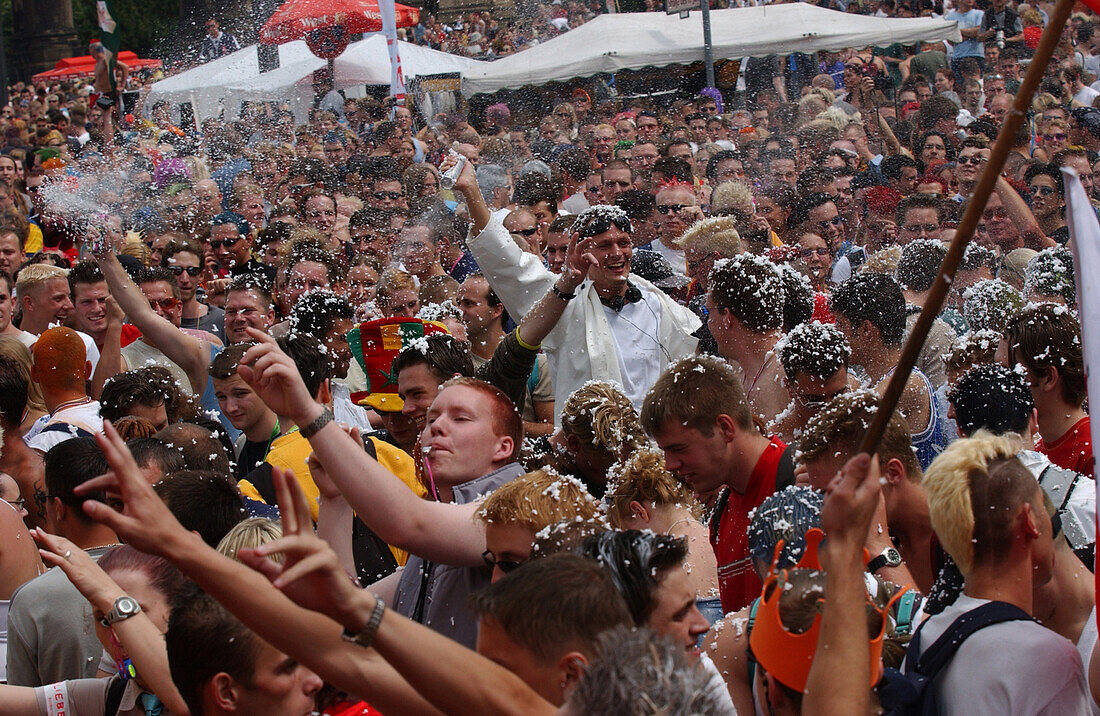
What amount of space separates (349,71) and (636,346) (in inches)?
498

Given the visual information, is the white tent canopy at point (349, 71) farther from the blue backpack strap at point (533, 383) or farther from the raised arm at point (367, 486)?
the raised arm at point (367, 486)

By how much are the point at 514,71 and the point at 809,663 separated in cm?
1453

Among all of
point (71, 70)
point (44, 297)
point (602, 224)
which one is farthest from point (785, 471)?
point (71, 70)

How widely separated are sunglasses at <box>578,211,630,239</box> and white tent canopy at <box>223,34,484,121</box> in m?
12.2

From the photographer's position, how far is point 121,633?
2736 mm

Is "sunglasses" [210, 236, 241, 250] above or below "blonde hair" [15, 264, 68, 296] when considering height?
below

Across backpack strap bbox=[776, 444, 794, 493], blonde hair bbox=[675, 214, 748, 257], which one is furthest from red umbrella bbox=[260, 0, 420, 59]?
backpack strap bbox=[776, 444, 794, 493]

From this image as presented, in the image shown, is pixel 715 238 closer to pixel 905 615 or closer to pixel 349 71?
pixel 905 615

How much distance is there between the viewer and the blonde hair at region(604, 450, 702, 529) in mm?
3328

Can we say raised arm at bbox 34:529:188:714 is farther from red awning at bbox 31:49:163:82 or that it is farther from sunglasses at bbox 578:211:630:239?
red awning at bbox 31:49:163:82

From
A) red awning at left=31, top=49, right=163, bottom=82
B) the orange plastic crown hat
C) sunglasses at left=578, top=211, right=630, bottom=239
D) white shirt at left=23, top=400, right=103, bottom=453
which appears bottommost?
white shirt at left=23, top=400, right=103, bottom=453

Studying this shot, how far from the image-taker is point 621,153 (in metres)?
11.5

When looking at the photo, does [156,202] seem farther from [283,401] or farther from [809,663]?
[809,663]

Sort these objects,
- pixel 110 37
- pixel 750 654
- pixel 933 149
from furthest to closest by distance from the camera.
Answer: pixel 110 37 < pixel 933 149 < pixel 750 654
